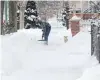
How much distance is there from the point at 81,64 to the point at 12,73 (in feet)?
10.5

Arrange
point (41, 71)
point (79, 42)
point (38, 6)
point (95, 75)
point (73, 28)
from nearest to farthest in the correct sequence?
point (95, 75) → point (41, 71) → point (79, 42) → point (73, 28) → point (38, 6)

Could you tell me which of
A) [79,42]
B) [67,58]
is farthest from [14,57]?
[79,42]

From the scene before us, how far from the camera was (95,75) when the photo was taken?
8.77 m

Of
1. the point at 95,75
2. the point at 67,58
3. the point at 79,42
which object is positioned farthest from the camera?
the point at 79,42

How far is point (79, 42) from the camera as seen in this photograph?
22.4m

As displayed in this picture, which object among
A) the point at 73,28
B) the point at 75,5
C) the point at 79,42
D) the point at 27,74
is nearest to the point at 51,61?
the point at 27,74

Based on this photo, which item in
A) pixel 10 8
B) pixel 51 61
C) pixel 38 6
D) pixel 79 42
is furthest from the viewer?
pixel 38 6

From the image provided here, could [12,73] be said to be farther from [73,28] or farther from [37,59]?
[73,28]

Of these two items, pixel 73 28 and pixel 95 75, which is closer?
pixel 95 75

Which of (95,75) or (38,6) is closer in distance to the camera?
(95,75)

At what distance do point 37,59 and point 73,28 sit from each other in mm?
12381

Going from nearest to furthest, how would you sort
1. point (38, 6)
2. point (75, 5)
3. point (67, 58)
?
point (67, 58) < point (38, 6) < point (75, 5)

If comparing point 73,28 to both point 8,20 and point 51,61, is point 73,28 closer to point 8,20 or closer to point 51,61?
point 8,20

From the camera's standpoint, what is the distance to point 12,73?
1150cm
